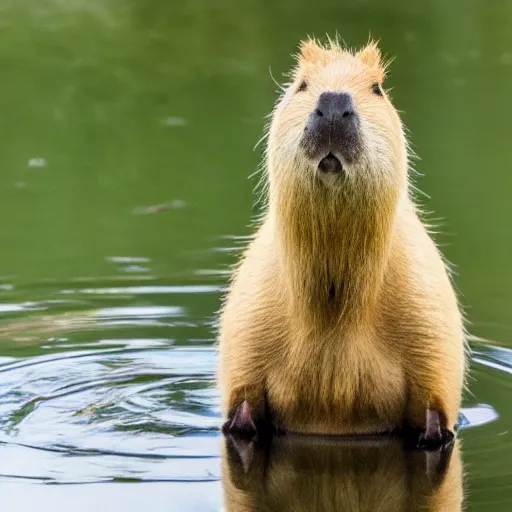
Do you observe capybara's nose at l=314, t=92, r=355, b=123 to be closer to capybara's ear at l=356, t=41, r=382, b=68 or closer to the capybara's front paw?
capybara's ear at l=356, t=41, r=382, b=68

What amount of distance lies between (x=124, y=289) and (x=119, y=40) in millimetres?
11564

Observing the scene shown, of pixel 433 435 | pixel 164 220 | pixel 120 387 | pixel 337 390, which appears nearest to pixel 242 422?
pixel 337 390

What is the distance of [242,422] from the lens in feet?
17.1

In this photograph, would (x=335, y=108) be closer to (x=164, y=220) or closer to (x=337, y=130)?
(x=337, y=130)

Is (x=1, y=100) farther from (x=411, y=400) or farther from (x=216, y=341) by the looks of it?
(x=411, y=400)

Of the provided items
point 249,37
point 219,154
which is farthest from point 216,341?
point 249,37

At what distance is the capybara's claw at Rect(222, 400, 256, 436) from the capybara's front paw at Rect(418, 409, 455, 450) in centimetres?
63

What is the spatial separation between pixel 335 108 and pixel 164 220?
4.91m

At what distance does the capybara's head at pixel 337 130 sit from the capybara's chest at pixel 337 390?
681 millimetres

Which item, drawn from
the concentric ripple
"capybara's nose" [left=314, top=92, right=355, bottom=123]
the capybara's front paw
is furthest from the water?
"capybara's nose" [left=314, top=92, right=355, bottom=123]

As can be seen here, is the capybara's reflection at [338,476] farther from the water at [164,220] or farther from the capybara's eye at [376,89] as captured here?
the capybara's eye at [376,89]

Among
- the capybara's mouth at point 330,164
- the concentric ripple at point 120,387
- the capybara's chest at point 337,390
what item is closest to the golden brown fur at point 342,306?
the capybara's chest at point 337,390

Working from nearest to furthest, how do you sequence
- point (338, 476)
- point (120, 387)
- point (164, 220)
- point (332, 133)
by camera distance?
1. point (332, 133)
2. point (338, 476)
3. point (120, 387)
4. point (164, 220)

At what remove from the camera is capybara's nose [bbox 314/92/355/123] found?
4.55 meters
